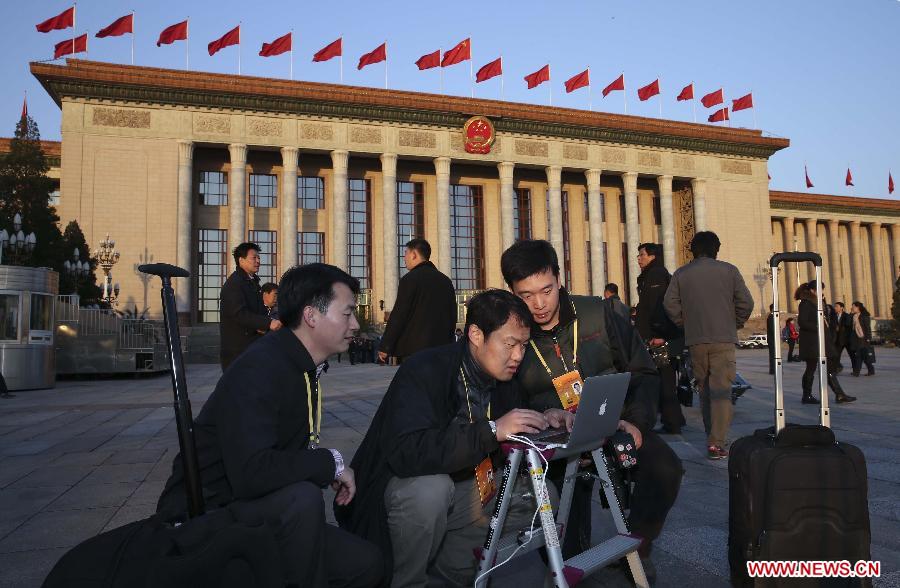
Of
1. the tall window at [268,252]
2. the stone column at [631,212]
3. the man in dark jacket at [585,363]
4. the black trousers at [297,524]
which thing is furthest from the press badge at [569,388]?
the stone column at [631,212]

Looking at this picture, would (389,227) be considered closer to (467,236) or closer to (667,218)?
(467,236)

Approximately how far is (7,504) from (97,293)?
2307 cm

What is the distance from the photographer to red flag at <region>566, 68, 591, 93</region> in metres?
34.4

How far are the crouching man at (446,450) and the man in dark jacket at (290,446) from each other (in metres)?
0.15

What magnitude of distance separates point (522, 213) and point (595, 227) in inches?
177

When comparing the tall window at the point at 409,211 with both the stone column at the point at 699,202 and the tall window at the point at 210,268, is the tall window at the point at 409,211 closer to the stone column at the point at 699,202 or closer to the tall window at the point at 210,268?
the tall window at the point at 210,268

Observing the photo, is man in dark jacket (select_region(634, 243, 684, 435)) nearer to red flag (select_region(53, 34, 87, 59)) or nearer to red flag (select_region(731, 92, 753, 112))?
red flag (select_region(53, 34, 87, 59))

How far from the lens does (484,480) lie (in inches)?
88.9

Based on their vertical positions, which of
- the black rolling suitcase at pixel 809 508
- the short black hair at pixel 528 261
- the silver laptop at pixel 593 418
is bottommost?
the black rolling suitcase at pixel 809 508

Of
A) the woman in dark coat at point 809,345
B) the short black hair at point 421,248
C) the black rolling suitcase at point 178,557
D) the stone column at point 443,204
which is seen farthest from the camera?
the stone column at point 443,204

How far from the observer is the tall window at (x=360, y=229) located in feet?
112

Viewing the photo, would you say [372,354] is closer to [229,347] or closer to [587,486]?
[229,347]

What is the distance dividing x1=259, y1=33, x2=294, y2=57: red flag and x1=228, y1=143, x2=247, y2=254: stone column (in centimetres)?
458

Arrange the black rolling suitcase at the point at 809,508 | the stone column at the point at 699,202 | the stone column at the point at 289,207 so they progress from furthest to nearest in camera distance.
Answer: the stone column at the point at 699,202 < the stone column at the point at 289,207 < the black rolling suitcase at the point at 809,508
